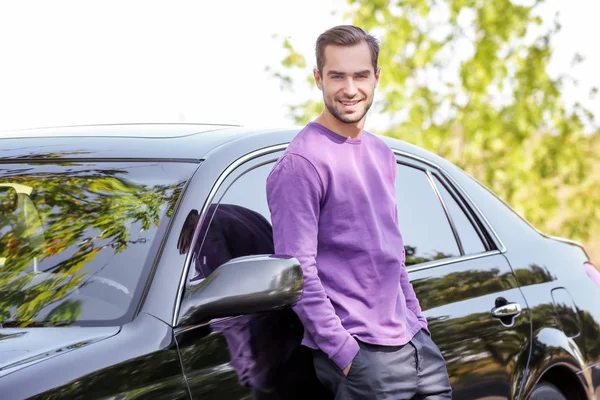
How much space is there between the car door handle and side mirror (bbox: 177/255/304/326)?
151 cm

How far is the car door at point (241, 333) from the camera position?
9.70ft

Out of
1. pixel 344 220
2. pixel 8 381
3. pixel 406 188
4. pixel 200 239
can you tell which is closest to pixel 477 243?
pixel 406 188

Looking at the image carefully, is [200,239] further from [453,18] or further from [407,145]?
[453,18]

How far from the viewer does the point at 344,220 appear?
10.7 feet

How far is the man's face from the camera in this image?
3354 mm

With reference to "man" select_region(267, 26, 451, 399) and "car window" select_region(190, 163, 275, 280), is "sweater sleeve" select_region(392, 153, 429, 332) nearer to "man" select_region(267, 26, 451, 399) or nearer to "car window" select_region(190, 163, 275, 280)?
"man" select_region(267, 26, 451, 399)

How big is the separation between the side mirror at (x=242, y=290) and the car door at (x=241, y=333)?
3.3 inches

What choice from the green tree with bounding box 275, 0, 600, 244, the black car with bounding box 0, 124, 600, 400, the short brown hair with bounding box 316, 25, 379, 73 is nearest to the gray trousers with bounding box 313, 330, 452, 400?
the black car with bounding box 0, 124, 600, 400

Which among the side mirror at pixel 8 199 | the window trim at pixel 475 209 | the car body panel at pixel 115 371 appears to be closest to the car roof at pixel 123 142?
the side mirror at pixel 8 199

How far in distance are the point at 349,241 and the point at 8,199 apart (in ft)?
3.86

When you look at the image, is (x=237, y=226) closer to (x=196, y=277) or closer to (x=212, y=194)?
(x=212, y=194)

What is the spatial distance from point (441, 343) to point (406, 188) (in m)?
0.70

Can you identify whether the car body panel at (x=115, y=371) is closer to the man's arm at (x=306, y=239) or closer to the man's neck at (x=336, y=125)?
the man's arm at (x=306, y=239)

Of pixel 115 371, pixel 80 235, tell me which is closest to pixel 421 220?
pixel 80 235
